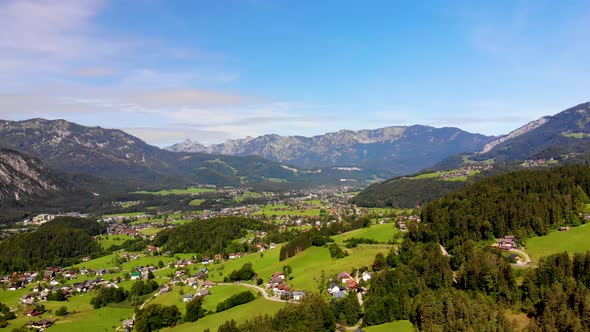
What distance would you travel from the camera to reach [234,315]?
59500mm

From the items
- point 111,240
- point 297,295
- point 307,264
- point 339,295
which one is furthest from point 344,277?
point 111,240

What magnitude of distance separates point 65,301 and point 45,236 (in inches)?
2366

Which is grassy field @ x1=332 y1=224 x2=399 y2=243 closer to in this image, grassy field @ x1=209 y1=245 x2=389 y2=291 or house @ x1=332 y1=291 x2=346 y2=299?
grassy field @ x1=209 y1=245 x2=389 y2=291

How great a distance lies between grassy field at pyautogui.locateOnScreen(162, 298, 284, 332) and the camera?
57.6m

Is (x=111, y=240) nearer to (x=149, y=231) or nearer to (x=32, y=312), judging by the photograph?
(x=149, y=231)

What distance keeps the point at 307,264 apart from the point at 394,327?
3512cm

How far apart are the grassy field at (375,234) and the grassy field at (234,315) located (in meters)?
39.1

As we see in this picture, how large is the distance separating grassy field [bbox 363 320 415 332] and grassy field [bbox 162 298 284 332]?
14.5m

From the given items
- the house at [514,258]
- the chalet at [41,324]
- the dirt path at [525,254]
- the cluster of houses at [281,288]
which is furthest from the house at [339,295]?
the chalet at [41,324]

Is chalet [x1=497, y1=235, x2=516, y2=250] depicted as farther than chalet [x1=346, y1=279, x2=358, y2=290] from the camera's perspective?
Yes

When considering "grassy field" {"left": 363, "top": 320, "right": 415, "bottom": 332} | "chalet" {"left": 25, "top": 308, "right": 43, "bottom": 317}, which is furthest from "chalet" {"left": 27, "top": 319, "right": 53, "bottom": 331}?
"grassy field" {"left": 363, "top": 320, "right": 415, "bottom": 332}

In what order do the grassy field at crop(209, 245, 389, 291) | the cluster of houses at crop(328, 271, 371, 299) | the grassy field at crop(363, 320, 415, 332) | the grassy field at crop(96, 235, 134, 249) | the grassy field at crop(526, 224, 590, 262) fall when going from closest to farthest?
1. the grassy field at crop(363, 320, 415, 332)
2. the cluster of houses at crop(328, 271, 371, 299)
3. the grassy field at crop(526, 224, 590, 262)
4. the grassy field at crop(209, 245, 389, 291)
5. the grassy field at crop(96, 235, 134, 249)

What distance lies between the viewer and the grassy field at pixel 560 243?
64.4 metres

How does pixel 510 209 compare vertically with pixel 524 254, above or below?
above
